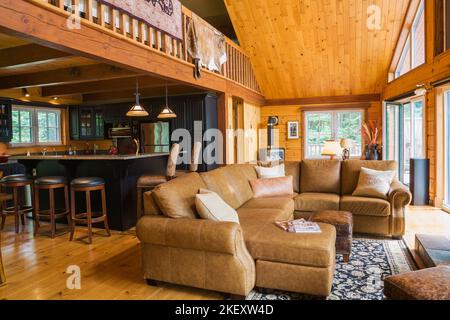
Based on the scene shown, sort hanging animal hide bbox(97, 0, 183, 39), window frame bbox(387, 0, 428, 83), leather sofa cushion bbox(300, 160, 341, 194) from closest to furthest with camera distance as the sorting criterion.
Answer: hanging animal hide bbox(97, 0, 183, 39)
leather sofa cushion bbox(300, 160, 341, 194)
window frame bbox(387, 0, 428, 83)

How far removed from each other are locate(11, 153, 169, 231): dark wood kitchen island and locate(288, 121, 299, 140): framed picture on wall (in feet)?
15.4

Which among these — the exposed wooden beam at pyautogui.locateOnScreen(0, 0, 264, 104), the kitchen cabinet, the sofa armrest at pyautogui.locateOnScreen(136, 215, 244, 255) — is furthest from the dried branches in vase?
the kitchen cabinet

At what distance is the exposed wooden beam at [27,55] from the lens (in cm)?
386

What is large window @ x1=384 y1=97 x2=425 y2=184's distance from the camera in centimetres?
599

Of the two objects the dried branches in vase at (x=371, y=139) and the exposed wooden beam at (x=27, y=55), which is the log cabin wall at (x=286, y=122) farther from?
the exposed wooden beam at (x=27, y=55)

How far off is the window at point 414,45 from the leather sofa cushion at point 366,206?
10.3ft

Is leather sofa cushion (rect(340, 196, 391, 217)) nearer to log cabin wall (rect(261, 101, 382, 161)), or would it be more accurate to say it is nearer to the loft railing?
the loft railing

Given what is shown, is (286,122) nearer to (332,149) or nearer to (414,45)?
(414,45)

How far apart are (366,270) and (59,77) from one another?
17.3 feet

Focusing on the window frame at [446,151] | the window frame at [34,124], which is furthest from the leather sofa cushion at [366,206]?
the window frame at [34,124]

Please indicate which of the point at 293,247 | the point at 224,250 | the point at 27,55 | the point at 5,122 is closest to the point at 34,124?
the point at 5,122

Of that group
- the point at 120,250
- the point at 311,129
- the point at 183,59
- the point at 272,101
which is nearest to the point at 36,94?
the point at 183,59
